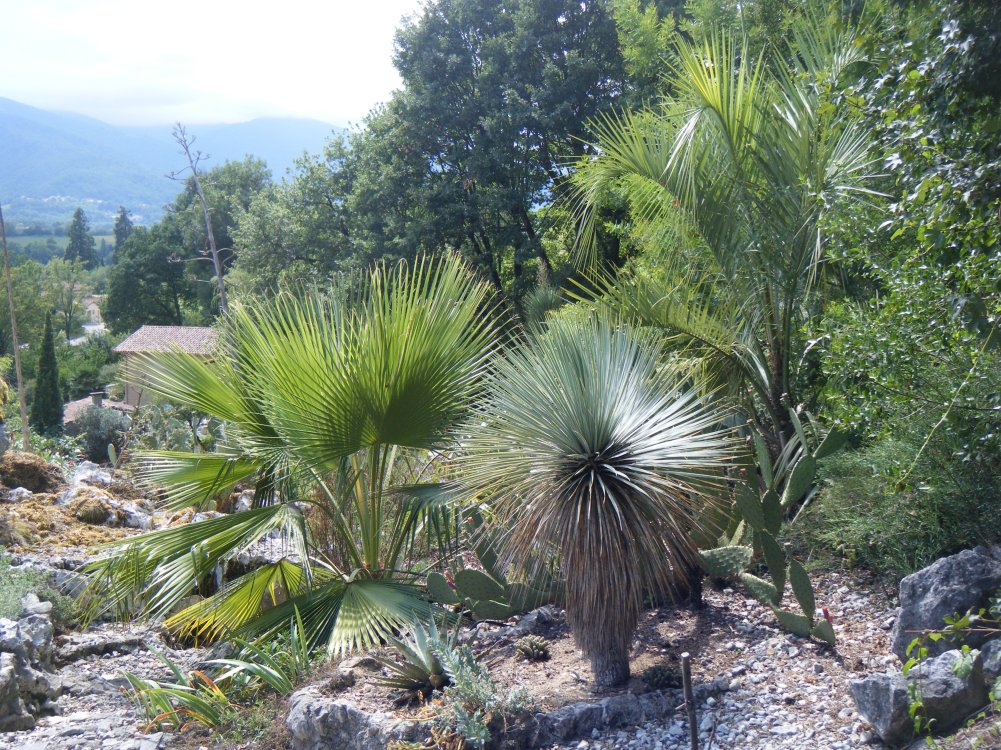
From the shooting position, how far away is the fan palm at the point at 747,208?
611 centimetres

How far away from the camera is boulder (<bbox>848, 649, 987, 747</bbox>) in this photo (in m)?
3.27

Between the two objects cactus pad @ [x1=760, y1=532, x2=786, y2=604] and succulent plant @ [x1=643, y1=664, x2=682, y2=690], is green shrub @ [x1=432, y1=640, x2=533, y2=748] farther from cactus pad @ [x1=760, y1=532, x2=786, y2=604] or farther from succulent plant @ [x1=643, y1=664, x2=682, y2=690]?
cactus pad @ [x1=760, y1=532, x2=786, y2=604]

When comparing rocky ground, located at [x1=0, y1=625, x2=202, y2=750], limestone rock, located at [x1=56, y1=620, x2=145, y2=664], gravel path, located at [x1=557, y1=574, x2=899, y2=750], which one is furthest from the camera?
limestone rock, located at [x1=56, y1=620, x2=145, y2=664]

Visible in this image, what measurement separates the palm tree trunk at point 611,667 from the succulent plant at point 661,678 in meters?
0.12

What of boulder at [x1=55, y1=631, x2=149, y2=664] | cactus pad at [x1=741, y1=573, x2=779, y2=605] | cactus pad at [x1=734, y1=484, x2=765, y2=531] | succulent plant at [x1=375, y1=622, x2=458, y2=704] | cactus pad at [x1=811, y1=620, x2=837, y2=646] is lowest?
boulder at [x1=55, y1=631, x2=149, y2=664]

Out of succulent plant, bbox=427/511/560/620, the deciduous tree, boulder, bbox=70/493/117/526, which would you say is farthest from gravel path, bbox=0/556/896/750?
the deciduous tree

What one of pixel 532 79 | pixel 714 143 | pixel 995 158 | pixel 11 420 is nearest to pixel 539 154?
pixel 532 79

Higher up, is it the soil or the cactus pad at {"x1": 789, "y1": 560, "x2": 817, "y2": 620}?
the cactus pad at {"x1": 789, "y1": 560, "x2": 817, "y2": 620}

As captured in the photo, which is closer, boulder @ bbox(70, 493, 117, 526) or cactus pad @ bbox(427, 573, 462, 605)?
cactus pad @ bbox(427, 573, 462, 605)

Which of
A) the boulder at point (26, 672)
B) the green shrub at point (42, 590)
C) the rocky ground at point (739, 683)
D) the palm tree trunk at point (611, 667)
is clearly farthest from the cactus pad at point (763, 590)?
the green shrub at point (42, 590)

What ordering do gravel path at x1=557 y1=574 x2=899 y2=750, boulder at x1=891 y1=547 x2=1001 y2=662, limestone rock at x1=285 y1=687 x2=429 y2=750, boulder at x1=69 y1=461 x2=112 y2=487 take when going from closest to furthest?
gravel path at x1=557 y1=574 x2=899 y2=750 → boulder at x1=891 y1=547 x2=1001 y2=662 → limestone rock at x1=285 y1=687 x2=429 y2=750 → boulder at x1=69 y1=461 x2=112 y2=487

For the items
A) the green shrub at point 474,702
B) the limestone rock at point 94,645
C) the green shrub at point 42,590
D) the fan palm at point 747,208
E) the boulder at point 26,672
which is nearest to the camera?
the green shrub at point 474,702

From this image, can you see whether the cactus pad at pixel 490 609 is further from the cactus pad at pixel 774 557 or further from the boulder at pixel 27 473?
the boulder at pixel 27 473

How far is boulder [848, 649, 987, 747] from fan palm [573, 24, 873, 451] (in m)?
3.14
